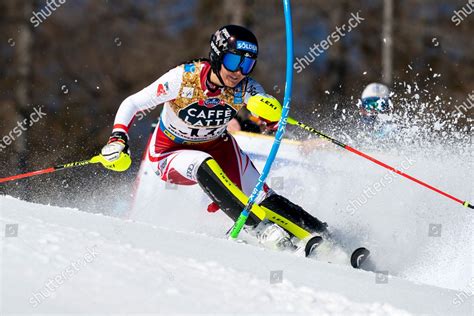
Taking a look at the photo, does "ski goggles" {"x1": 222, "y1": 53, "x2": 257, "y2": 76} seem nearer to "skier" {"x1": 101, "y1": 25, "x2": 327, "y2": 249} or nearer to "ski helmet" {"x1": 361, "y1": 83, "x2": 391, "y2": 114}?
"skier" {"x1": 101, "y1": 25, "x2": 327, "y2": 249}

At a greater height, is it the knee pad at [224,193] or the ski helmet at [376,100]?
the ski helmet at [376,100]

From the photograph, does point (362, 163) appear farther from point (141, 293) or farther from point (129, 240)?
point (141, 293)

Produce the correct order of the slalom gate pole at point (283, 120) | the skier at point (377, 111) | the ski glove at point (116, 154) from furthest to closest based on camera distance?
the skier at point (377, 111), the ski glove at point (116, 154), the slalom gate pole at point (283, 120)

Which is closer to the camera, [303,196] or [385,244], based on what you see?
[385,244]

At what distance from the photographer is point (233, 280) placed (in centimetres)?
239

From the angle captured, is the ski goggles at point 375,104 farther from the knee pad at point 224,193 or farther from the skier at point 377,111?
the knee pad at point 224,193

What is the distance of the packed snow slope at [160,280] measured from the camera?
6.66ft

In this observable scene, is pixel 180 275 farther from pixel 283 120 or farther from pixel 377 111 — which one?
pixel 377 111

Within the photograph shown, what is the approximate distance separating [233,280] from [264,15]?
15611 mm

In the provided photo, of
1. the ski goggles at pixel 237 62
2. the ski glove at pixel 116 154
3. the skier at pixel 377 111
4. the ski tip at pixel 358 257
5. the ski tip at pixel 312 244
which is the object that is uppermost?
the skier at pixel 377 111

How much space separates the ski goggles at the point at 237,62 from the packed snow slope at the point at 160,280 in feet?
4.83

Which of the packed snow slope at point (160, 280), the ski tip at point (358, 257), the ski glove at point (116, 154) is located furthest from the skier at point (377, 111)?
the packed snow slope at point (160, 280)

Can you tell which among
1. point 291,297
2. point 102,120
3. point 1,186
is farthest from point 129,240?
point 102,120

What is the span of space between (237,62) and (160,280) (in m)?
2.20
